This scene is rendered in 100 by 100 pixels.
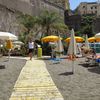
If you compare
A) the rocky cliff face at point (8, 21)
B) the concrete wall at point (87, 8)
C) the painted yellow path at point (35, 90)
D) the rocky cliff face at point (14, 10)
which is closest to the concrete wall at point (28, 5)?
the rocky cliff face at point (14, 10)

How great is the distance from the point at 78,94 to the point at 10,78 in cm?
410

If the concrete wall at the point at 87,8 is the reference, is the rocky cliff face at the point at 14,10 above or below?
below

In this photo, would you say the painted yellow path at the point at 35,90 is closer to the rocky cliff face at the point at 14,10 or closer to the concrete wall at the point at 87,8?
the rocky cliff face at the point at 14,10

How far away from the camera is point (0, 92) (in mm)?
9625

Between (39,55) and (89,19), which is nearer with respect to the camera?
(39,55)

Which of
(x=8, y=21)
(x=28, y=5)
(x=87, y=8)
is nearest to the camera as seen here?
(x=8, y=21)

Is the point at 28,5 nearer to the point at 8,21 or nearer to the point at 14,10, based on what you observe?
the point at 14,10

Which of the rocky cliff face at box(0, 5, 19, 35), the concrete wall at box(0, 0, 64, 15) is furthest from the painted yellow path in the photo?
the concrete wall at box(0, 0, 64, 15)

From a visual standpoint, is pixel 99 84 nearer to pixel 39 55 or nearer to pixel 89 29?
pixel 39 55

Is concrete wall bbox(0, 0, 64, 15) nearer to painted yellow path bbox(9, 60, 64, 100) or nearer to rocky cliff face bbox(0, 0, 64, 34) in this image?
rocky cliff face bbox(0, 0, 64, 34)

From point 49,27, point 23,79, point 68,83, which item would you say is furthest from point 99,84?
point 49,27

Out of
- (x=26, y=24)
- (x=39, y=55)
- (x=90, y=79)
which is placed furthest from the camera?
(x=26, y=24)

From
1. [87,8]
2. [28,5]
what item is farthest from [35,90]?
[87,8]

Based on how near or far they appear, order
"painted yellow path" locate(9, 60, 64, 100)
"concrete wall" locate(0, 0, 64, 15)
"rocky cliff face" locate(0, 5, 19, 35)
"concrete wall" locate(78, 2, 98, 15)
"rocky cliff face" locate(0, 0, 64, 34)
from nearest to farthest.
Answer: "painted yellow path" locate(9, 60, 64, 100)
"rocky cliff face" locate(0, 5, 19, 35)
"rocky cliff face" locate(0, 0, 64, 34)
"concrete wall" locate(0, 0, 64, 15)
"concrete wall" locate(78, 2, 98, 15)
